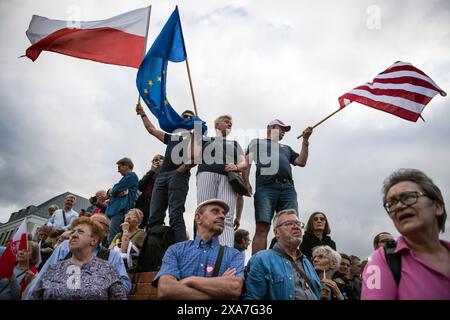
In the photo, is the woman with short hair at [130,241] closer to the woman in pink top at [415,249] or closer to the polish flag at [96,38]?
the polish flag at [96,38]

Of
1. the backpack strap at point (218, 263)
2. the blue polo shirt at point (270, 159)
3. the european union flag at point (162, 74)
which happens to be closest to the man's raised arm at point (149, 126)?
the european union flag at point (162, 74)

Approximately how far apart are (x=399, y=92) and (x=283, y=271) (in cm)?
438

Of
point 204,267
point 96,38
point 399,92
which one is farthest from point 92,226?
point 399,92

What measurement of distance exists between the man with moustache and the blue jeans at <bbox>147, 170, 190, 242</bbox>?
1.65 m

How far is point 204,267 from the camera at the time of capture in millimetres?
3207

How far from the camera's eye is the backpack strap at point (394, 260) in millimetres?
2115

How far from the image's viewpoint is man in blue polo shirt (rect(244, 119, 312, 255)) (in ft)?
17.1

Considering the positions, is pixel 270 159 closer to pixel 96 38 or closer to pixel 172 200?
Result: pixel 172 200

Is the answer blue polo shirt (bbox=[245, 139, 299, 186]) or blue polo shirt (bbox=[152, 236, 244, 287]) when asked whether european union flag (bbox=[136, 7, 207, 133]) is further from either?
blue polo shirt (bbox=[152, 236, 244, 287])

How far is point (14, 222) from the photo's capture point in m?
55.4

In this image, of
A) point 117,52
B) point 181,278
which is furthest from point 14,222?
point 181,278
